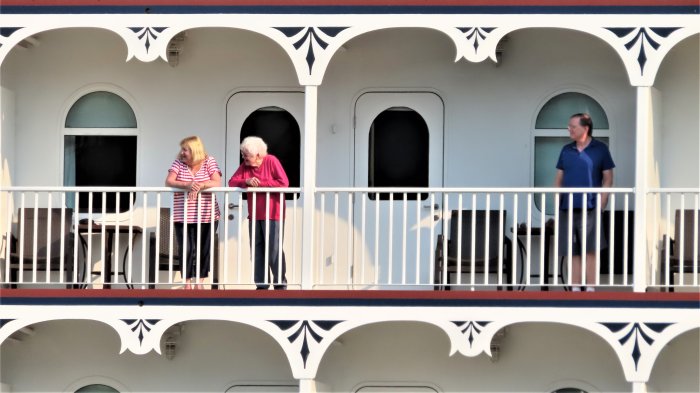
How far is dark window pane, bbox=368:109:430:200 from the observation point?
19.6m

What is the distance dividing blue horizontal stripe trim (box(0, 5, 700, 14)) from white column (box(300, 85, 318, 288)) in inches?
32.8

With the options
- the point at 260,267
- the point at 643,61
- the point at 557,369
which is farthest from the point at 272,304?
the point at 643,61

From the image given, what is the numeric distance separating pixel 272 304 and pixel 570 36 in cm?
438

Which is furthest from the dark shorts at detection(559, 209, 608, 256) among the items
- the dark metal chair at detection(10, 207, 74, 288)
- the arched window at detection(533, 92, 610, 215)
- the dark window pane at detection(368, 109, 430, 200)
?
the dark metal chair at detection(10, 207, 74, 288)

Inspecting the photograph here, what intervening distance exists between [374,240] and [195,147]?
235 cm

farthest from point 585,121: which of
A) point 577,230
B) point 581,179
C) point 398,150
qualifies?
point 398,150

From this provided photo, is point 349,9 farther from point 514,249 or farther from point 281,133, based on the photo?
point 514,249

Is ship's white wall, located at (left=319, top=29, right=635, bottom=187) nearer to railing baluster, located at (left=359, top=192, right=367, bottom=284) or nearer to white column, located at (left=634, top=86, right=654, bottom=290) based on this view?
railing baluster, located at (left=359, top=192, right=367, bottom=284)

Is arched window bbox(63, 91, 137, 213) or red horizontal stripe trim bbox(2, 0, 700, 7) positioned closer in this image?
red horizontal stripe trim bbox(2, 0, 700, 7)

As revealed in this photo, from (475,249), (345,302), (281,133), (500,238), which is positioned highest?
(281,133)

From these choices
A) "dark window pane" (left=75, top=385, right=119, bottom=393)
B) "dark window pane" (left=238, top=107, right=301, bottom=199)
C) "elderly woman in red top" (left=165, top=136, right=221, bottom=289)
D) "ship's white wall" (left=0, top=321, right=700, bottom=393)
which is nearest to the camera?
"elderly woman in red top" (left=165, top=136, right=221, bottom=289)

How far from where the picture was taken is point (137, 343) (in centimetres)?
1800

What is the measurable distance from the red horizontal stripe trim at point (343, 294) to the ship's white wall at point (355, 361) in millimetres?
1124

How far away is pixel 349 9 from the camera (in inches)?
715
